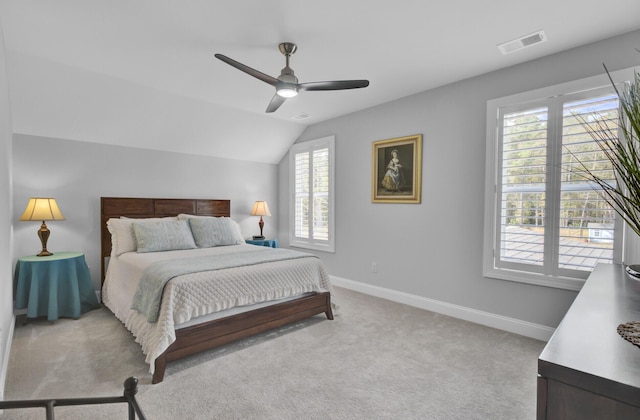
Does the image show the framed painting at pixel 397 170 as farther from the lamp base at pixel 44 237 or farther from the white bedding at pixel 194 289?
the lamp base at pixel 44 237

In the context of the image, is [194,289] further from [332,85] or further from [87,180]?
[87,180]

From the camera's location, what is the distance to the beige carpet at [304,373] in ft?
6.33

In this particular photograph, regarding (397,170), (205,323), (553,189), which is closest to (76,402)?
(205,323)

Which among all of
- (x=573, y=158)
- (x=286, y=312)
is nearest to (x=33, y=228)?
(x=286, y=312)

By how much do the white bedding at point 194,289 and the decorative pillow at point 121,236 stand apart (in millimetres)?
111

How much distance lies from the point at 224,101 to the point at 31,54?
1.81 m

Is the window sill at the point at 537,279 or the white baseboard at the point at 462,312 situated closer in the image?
the window sill at the point at 537,279

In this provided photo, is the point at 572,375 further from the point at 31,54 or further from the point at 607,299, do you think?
the point at 31,54

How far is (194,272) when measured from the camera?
2561mm

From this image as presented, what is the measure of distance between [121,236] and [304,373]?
265 cm

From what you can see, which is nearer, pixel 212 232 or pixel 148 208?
pixel 212 232

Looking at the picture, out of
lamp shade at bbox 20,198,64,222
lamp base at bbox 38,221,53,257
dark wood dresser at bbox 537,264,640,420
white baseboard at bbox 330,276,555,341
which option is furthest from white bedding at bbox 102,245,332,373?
dark wood dresser at bbox 537,264,640,420

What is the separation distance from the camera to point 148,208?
428cm

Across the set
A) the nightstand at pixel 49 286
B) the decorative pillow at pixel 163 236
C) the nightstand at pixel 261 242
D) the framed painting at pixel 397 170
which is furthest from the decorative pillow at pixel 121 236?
the framed painting at pixel 397 170
